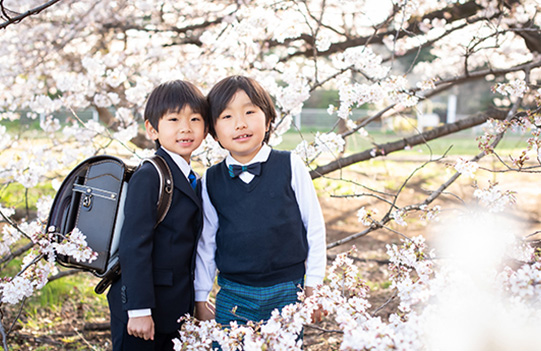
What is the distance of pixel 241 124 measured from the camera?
1.69m

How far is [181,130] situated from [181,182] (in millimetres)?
181

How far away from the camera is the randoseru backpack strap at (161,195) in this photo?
1.65 m

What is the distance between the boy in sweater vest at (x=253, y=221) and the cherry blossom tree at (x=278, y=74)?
24 cm

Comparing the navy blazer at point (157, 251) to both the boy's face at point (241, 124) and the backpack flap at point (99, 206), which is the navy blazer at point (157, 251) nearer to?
the backpack flap at point (99, 206)

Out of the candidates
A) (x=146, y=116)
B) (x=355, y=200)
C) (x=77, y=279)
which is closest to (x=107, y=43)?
(x=77, y=279)

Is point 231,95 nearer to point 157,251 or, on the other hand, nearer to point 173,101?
point 173,101

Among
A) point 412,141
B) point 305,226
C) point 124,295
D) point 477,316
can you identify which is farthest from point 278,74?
point 477,316

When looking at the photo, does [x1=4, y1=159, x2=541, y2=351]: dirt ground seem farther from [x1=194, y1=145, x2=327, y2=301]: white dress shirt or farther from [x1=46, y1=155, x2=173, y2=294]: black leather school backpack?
[x1=46, y1=155, x2=173, y2=294]: black leather school backpack

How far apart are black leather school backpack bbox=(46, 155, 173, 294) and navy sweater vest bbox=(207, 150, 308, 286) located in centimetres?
22

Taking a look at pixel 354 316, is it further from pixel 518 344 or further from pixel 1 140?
pixel 1 140

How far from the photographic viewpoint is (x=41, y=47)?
16.5 feet

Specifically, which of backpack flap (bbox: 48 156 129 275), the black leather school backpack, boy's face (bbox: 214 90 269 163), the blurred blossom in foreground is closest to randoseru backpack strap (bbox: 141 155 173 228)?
the black leather school backpack

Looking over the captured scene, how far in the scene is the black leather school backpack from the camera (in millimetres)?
1663

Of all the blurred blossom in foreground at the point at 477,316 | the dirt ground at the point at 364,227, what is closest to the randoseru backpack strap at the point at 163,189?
the dirt ground at the point at 364,227
